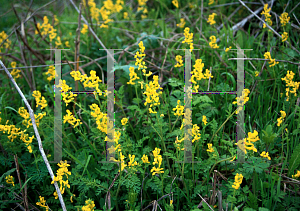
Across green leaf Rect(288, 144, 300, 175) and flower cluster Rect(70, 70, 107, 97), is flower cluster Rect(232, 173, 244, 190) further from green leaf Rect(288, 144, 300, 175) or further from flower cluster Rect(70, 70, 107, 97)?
flower cluster Rect(70, 70, 107, 97)

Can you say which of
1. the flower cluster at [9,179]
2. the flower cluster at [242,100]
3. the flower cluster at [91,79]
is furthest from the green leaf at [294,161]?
the flower cluster at [9,179]

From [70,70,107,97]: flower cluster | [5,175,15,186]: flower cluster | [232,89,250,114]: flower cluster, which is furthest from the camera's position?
[5,175,15,186]: flower cluster

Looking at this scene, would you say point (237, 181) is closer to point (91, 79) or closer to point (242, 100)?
point (242, 100)

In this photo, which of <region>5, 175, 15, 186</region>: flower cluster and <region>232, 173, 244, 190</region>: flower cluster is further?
<region>5, 175, 15, 186</region>: flower cluster

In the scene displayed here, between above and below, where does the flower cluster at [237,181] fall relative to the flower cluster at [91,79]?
below

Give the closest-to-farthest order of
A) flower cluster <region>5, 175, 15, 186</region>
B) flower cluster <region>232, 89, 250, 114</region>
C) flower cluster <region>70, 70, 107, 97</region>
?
flower cluster <region>232, 89, 250, 114</region> < flower cluster <region>70, 70, 107, 97</region> < flower cluster <region>5, 175, 15, 186</region>

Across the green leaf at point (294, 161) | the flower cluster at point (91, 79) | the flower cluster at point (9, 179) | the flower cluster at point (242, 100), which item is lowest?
the flower cluster at point (9, 179)

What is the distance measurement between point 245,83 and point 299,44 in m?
1.27

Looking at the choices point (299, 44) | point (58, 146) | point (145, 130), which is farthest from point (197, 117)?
point (299, 44)

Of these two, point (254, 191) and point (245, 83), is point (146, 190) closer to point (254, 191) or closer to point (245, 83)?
point (254, 191)

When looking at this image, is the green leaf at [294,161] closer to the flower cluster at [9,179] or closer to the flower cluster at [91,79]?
the flower cluster at [91,79]

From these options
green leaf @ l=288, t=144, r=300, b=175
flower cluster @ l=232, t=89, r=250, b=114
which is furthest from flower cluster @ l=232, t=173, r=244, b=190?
green leaf @ l=288, t=144, r=300, b=175

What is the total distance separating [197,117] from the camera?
7.94ft

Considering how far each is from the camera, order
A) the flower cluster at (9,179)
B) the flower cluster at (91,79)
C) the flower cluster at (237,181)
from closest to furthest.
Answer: the flower cluster at (237,181), the flower cluster at (91,79), the flower cluster at (9,179)
